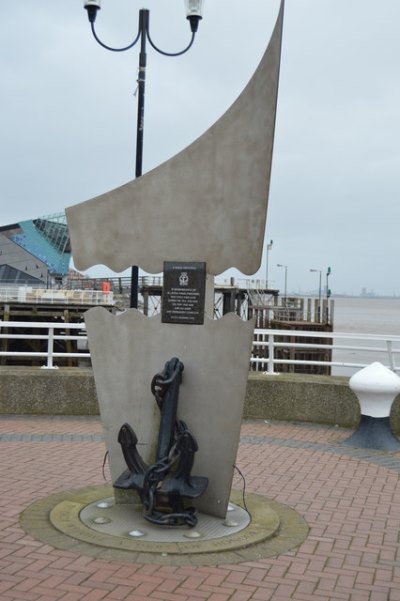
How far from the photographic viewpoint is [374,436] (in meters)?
8.24

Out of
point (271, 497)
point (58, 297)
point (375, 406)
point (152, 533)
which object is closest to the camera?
point (152, 533)

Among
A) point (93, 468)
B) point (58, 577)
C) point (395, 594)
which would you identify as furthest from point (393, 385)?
point (58, 577)

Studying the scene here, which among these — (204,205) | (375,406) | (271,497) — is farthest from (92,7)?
(271,497)

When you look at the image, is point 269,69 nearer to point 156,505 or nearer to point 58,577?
point 156,505

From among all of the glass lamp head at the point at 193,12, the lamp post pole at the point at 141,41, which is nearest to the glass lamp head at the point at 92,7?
the lamp post pole at the point at 141,41

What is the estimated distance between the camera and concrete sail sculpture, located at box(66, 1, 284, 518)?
16.9 feet

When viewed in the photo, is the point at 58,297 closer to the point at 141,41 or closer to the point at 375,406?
the point at 141,41

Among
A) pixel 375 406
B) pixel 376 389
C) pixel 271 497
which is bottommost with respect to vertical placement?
pixel 271 497

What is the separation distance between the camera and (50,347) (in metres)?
9.76

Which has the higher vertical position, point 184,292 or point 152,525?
point 184,292

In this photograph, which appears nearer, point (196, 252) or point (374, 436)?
point (196, 252)

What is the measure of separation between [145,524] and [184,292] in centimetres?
185

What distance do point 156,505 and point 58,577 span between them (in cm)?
117

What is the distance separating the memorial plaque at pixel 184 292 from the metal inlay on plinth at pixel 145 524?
62.9 inches
